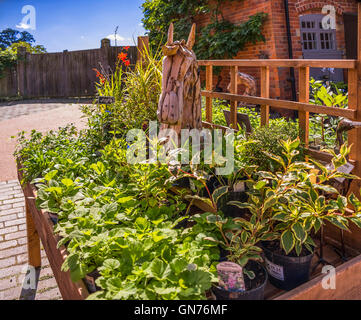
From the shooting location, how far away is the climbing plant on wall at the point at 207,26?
724cm

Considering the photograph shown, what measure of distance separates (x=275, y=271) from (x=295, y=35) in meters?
6.95

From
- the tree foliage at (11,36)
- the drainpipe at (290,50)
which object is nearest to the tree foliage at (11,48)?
the tree foliage at (11,36)

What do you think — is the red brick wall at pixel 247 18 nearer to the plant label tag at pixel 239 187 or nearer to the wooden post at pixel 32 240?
the wooden post at pixel 32 240

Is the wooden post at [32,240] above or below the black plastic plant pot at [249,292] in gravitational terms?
below

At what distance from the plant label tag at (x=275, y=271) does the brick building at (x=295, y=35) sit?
6139 millimetres

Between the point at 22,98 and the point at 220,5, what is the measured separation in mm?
9402

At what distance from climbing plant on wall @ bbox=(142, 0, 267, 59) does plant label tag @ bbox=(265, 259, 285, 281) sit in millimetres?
6580

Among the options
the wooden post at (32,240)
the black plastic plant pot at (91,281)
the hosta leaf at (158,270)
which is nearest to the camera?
the hosta leaf at (158,270)

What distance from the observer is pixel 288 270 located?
4.17 feet

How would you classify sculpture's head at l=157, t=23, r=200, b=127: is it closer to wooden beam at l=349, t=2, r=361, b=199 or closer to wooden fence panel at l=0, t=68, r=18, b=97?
wooden beam at l=349, t=2, r=361, b=199

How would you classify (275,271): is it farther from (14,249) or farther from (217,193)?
(14,249)

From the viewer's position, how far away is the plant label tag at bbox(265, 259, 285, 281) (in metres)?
1.29

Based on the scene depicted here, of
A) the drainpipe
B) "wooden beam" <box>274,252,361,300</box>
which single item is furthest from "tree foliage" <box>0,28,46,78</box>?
"wooden beam" <box>274,252,361,300</box>

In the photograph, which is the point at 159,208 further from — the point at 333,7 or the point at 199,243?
the point at 333,7
